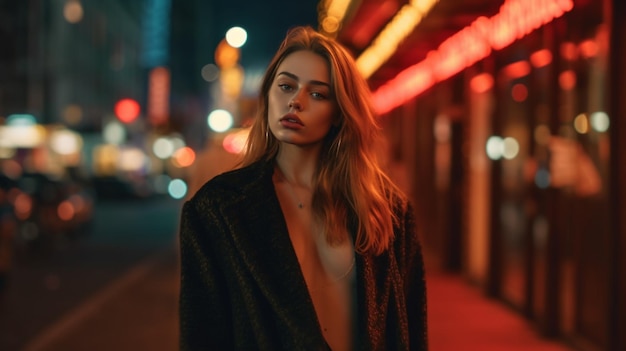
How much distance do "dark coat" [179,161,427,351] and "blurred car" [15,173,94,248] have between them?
15.6 meters

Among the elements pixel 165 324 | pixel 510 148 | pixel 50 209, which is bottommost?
pixel 165 324

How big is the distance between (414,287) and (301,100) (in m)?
0.67

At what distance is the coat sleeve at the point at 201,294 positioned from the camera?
2.65 meters

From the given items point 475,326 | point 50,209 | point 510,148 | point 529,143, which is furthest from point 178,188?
point 475,326

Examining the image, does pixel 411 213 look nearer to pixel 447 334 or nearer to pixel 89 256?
pixel 447 334

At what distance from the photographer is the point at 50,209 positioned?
18797 mm

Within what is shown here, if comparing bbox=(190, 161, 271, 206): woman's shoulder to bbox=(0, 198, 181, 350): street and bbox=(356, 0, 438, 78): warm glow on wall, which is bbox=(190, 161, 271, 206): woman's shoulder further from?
bbox=(356, 0, 438, 78): warm glow on wall

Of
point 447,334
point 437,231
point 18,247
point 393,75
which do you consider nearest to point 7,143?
point 18,247

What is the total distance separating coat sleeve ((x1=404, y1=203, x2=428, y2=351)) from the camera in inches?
114

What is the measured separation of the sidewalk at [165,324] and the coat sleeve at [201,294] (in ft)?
19.5

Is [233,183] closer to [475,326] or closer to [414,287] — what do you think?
[414,287]

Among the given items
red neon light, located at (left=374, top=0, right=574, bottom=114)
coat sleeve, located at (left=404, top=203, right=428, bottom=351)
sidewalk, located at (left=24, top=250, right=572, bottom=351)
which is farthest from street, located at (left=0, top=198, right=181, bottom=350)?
coat sleeve, located at (left=404, top=203, right=428, bottom=351)

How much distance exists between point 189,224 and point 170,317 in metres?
7.88

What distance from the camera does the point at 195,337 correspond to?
265cm
